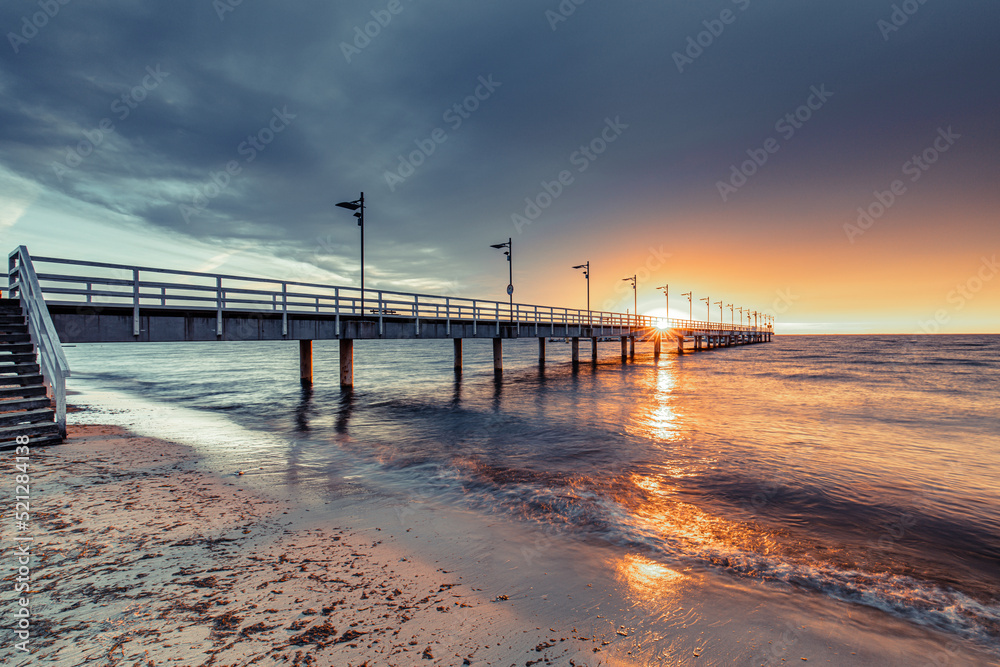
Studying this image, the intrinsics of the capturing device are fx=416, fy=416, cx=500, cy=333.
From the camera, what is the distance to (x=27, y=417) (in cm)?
805

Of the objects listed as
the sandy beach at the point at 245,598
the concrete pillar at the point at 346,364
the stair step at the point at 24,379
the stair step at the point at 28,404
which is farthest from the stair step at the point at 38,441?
the concrete pillar at the point at 346,364

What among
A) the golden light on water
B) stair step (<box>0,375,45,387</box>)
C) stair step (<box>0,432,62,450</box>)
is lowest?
the golden light on water

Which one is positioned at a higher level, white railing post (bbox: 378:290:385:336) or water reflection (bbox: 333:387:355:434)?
white railing post (bbox: 378:290:385:336)

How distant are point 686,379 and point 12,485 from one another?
3232 centimetres

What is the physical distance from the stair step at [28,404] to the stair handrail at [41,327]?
0.18 m

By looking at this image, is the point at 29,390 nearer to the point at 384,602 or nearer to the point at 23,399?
the point at 23,399

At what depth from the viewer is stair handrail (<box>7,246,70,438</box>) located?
8000mm

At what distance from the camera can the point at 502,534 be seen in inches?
216

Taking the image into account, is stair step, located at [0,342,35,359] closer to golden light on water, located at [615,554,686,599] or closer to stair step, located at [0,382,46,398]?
stair step, located at [0,382,46,398]

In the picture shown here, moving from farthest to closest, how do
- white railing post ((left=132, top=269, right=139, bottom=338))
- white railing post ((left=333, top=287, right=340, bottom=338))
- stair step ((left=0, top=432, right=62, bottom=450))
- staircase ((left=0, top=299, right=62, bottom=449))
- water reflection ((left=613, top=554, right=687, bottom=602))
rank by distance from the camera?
white railing post ((left=333, top=287, right=340, bottom=338)), white railing post ((left=132, top=269, right=139, bottom=338)), staircase ((left=0, top=299, right=62, bottom=449)), stair step ((left=0, top=432, right=62, bottom=450)), water reflection ((left=613, top=554, right=687, bottom=602))

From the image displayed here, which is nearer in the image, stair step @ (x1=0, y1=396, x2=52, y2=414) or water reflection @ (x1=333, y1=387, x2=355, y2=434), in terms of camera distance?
stair step @ (x1=0, y1=396, x2=52, y2=414)

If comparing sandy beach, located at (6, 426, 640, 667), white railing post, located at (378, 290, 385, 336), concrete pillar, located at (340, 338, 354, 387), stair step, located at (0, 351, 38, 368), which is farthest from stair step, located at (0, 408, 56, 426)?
concrete pillar, located at (340, 338, 354, 387)

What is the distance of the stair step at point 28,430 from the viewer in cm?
753

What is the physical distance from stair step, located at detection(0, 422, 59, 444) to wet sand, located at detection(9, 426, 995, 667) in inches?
132
